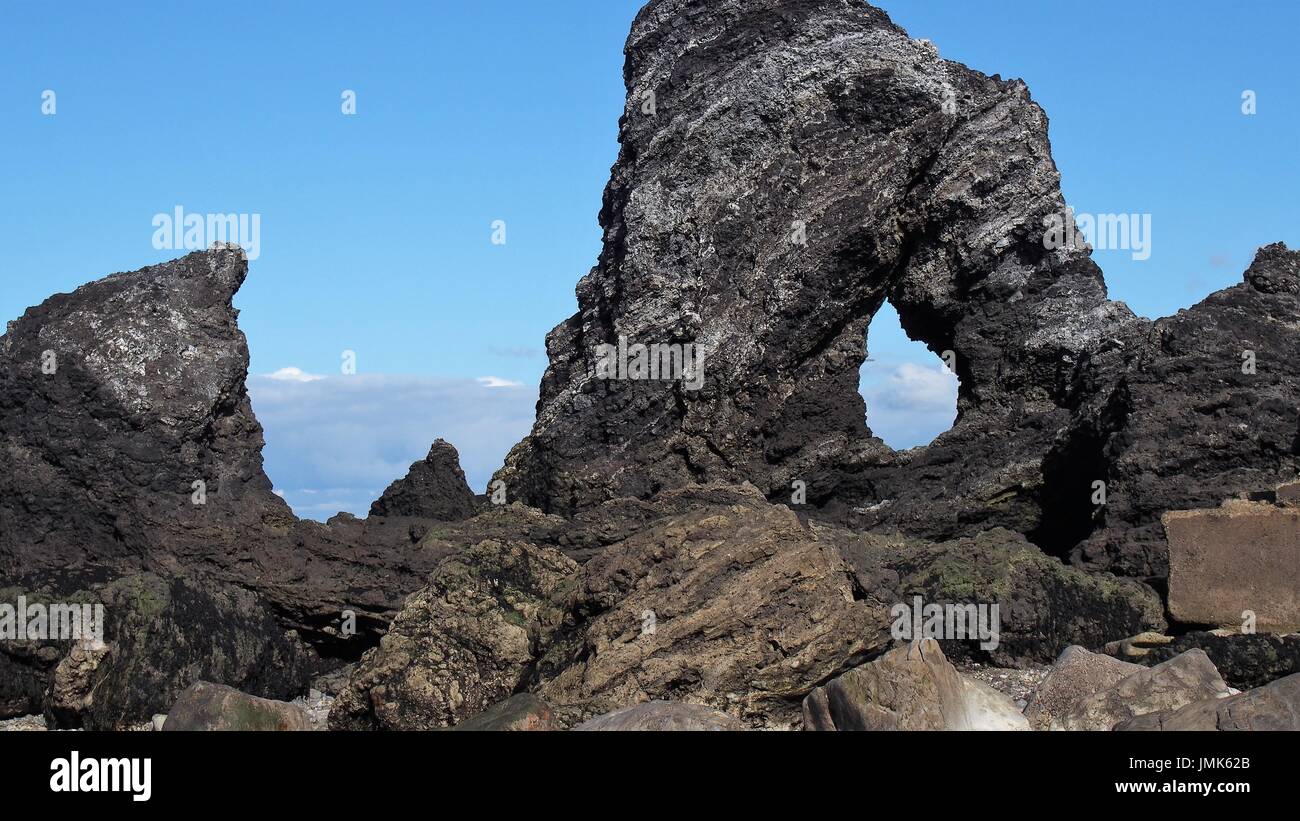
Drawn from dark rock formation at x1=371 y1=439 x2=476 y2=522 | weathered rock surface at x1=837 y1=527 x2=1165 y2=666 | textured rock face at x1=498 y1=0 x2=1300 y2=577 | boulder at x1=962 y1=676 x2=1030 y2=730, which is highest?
textured rock face at x1=498 y1=0 x2=1300 y2=577

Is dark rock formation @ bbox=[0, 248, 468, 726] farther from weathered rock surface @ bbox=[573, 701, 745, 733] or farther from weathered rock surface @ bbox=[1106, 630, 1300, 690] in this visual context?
weathered rock surface @ bbox=[1106, 630, 1300, 690]

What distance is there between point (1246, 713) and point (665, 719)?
4.10m

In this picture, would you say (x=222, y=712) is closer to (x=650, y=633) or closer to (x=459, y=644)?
(x=459, y=644)

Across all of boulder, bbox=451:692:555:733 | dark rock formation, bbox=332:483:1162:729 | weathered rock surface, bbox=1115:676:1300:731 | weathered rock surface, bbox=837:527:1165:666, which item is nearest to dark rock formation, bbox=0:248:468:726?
dark rock formation, bbox=332:483:1162:729

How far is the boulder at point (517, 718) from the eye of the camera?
11992 mm

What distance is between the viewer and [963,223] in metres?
24.9

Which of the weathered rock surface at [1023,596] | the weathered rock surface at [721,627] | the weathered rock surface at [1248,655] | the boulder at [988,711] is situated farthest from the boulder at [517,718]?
the weathered rock surface at [1248,655]

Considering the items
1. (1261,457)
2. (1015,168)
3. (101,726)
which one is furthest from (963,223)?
(101,726)

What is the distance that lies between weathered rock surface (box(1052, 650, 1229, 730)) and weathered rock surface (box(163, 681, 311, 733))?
6.46 m

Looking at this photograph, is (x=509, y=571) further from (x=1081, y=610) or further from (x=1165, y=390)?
(x=1165, y=390)

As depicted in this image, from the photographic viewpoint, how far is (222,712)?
13500mm

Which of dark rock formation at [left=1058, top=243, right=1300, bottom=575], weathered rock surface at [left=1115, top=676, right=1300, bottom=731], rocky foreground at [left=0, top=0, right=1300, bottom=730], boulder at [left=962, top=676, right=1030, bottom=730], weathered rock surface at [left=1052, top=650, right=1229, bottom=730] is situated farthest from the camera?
dark rock formation at [left=1058, top=243, right=1300, bottom=575]

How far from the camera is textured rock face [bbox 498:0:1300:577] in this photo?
23.9 m

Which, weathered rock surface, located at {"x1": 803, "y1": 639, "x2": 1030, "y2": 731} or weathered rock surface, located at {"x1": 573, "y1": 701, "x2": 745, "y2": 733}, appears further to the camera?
weathered rock surface, located at {"x1": 803, "y1": 639, "x2": 1030, "y2": 731}
